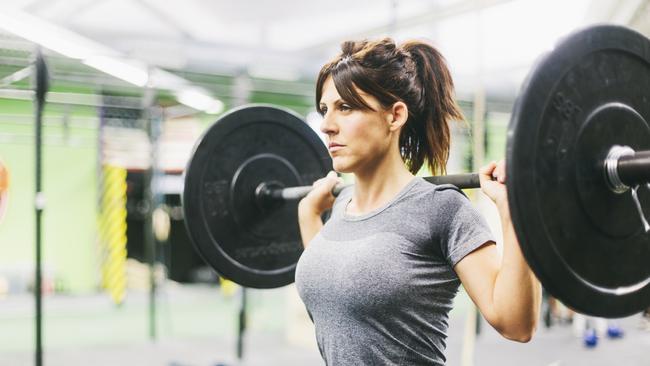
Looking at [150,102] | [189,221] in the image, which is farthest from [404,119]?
[150,102]

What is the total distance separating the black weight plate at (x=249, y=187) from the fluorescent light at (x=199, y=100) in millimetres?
5213

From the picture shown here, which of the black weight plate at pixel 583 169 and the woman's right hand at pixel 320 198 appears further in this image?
the woman's right hand at pixel 320 198

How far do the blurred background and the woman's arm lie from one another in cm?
256

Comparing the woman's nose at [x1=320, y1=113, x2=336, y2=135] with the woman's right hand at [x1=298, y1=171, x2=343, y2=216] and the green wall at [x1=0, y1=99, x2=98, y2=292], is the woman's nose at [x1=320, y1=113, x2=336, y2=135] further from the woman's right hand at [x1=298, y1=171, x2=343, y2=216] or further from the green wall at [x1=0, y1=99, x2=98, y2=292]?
the green wall at [x1=0, y1=99, x2=98, y2=292]

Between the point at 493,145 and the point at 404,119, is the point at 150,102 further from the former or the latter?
the point at 493,145

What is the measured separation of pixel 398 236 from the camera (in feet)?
3.59

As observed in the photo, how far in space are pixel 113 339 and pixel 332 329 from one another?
16.3 ft

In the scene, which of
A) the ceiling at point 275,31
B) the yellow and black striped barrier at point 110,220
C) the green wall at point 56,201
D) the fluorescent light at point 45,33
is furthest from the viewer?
the yellow and black striped barrier at point 110,220

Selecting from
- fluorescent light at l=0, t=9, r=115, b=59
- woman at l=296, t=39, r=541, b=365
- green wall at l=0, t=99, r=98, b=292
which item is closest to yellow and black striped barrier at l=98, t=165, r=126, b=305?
green wall at l=0, t=99, r=98, b=292

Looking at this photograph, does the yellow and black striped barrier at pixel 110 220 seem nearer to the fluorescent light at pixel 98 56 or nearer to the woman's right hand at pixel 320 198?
the fluorescent light at pixel 98 56

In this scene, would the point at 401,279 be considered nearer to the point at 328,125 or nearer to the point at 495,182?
the point at 495,182

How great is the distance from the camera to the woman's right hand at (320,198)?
65.7 inches

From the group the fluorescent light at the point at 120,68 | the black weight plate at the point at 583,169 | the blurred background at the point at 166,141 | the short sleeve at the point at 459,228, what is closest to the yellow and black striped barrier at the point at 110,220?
the blurred background at the point at 166,141

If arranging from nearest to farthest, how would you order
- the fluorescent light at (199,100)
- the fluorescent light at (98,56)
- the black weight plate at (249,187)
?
the black weight plate at (249,187)
the fluorescent light at (98,56)
the fluorescent light at (199,100)
